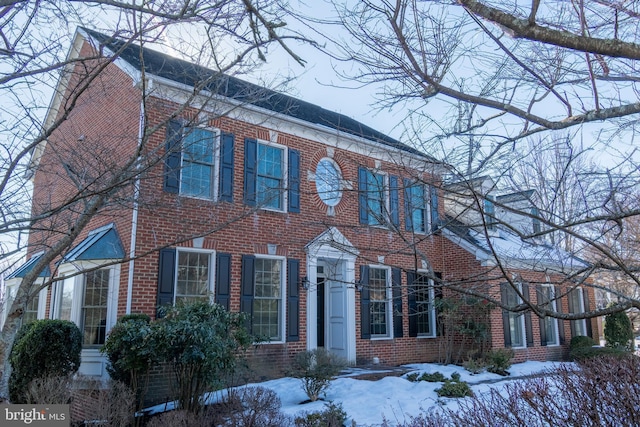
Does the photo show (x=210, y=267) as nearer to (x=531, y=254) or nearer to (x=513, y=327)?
(x=531, y=254)

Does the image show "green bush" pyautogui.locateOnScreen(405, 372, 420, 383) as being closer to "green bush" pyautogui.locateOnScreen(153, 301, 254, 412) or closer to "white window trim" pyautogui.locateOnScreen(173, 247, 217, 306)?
"white window trim" pyautogui.locateOnScreen(173, 247, 217, 306)

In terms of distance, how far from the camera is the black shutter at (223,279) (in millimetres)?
10328

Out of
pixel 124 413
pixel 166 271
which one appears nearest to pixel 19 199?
pixel 124 413

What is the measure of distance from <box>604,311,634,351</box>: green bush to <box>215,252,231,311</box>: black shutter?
12.6 m

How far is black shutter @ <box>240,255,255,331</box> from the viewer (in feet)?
35.1

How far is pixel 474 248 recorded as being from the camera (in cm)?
1464

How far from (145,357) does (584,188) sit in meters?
6.14

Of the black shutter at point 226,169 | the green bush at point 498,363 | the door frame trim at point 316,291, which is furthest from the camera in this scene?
the green bush at point 498,363

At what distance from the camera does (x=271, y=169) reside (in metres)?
11.8

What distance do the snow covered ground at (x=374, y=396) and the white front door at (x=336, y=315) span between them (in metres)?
1.14

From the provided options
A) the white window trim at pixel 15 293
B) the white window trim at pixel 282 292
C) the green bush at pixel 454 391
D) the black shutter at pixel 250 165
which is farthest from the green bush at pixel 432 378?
the white window trim at pixel 15 293

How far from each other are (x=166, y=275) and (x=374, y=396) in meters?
4.38

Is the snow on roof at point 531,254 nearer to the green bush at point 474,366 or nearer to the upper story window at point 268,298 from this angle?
the upper story window at point 268,298

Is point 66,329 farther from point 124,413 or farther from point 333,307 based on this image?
point 333,307
